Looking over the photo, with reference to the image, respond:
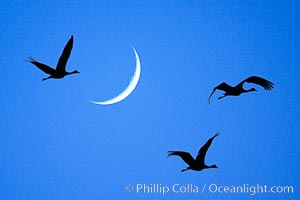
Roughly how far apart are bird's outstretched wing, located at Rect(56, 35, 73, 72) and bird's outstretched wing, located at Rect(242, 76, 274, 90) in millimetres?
1064

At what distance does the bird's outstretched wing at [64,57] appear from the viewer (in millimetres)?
1912

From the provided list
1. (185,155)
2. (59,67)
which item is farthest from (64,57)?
(185,155)

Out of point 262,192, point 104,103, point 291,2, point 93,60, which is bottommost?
point 262,192

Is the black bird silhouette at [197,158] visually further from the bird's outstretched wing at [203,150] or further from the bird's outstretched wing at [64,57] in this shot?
the bird's outstretched wing at [64,57]

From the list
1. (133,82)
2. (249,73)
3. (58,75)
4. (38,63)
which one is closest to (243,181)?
(249,73)

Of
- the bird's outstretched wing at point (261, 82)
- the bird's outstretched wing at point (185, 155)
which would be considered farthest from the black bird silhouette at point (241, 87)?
the bird's outstretched wing at point (185, 155)

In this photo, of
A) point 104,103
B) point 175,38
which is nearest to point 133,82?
point 104,103

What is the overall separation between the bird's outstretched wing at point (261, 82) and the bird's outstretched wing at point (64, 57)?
1064 mm

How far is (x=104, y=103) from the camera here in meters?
1.89

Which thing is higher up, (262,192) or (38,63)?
(38,63)

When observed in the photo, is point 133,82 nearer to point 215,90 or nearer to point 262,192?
point 215,90

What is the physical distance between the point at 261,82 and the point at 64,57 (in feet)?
3.86

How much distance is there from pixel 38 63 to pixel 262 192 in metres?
1.52

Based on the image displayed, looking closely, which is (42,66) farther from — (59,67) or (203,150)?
(203,150)
